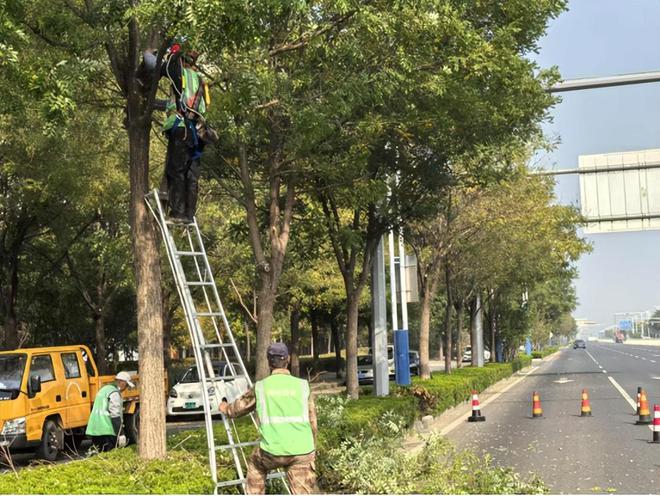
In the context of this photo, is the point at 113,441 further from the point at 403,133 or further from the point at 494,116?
the point at 494,116

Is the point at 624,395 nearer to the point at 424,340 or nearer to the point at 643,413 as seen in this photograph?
the point at 424,340

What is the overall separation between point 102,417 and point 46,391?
130 inches

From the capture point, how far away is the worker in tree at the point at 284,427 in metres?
5.32

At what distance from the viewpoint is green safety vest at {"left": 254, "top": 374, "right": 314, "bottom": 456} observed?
17.4 feet

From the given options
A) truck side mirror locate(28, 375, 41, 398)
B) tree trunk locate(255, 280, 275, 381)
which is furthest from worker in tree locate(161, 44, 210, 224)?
truck side mirror locate(28, 375, 41, 398)

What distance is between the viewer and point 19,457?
1488 cm

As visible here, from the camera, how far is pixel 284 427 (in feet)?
17.5

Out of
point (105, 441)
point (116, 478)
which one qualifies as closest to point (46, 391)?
point (105, 441)

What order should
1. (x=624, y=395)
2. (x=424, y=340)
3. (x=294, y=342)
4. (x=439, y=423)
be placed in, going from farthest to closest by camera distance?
Answer: (x=294, y=342) → (x=624, y=395) → (x=424, y=340) → (x=439, y=423)

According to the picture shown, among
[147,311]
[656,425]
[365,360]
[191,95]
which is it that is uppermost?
[191,95]

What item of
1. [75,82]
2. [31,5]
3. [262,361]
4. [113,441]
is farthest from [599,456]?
[31,5]

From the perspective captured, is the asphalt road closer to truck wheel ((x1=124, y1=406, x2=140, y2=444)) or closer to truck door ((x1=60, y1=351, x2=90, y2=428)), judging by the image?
truck wheel ((x1=124, y1=406, x2=140, y2=444))

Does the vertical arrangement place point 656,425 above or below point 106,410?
below

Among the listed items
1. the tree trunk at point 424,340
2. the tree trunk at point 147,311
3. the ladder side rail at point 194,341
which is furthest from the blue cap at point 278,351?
the tree trunk at point 424,340
